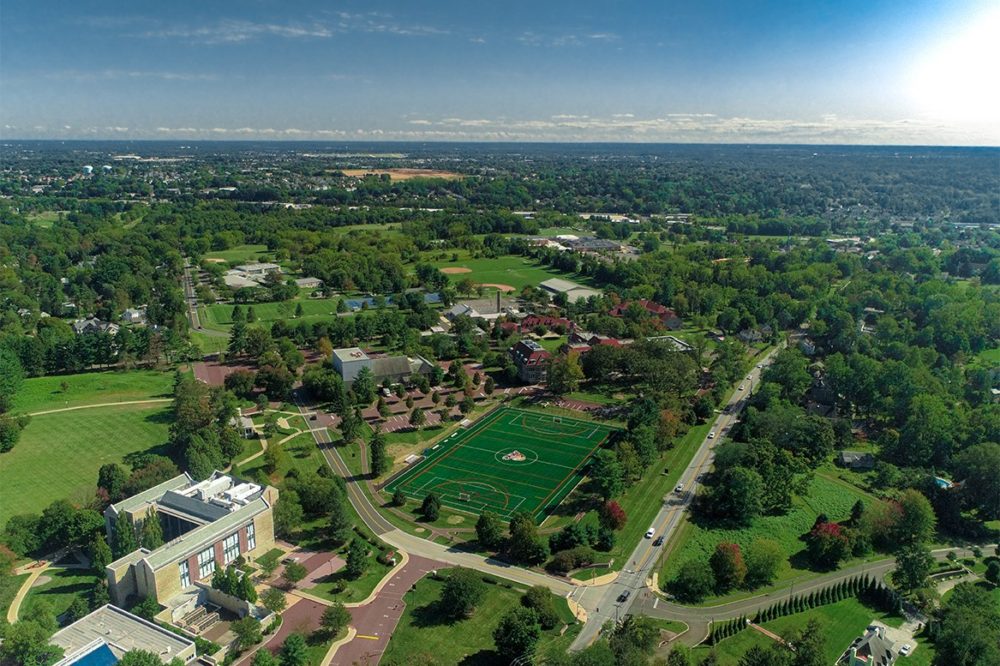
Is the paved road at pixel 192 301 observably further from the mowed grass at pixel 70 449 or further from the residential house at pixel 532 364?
the residential house at pixel 532 364

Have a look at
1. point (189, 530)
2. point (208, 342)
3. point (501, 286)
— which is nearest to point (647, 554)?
point (189, 530)

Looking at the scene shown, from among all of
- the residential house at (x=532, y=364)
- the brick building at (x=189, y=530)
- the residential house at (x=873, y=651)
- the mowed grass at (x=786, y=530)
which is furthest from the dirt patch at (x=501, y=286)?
the residential house at (x=873, y=651)

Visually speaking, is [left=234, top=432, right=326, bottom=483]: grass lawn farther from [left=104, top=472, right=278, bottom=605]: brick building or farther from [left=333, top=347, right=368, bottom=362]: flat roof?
[left=333, top=347, right=368, bottom=362]: flat roof

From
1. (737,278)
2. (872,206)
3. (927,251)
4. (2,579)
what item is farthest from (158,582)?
(872,206)

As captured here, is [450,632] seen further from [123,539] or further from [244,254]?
[244,254]

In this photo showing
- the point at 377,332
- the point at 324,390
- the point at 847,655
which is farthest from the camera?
the point at 377,332

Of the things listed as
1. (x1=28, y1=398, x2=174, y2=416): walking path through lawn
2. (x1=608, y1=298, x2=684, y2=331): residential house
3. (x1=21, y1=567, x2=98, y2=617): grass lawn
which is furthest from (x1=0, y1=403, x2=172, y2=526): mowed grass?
(x1=608, y1=298, x2=684, y2=331): residential house

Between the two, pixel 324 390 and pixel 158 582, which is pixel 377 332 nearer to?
pixel 324 390
